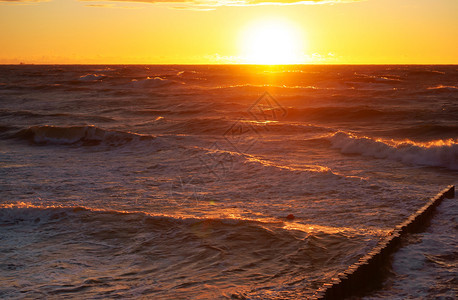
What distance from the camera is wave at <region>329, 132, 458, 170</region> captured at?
12383 mm

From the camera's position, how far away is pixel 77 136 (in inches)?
691

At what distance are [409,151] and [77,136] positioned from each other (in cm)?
1114

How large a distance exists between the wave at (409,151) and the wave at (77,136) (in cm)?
653

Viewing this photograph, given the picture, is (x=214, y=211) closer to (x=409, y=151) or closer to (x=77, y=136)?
(x=409, y=151)

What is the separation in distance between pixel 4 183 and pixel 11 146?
680cm

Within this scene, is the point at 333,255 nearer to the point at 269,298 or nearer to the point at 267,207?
the point at 269,298

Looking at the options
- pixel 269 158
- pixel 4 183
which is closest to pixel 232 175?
pixel 269 158

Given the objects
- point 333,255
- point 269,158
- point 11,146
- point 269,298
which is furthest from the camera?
point 11,146

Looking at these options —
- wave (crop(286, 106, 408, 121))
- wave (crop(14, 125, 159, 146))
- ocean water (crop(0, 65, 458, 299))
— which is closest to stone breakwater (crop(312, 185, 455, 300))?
ocean water (crop(0, 65, 458, 299))

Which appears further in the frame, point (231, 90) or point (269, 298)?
point (231, 90)

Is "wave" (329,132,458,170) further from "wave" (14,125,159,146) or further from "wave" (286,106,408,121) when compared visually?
"wave" (286,106,408,121)

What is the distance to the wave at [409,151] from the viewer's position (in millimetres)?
12383

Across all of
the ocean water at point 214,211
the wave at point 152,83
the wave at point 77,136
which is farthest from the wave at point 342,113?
the wave at point 152,83

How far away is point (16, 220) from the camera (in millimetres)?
7434
